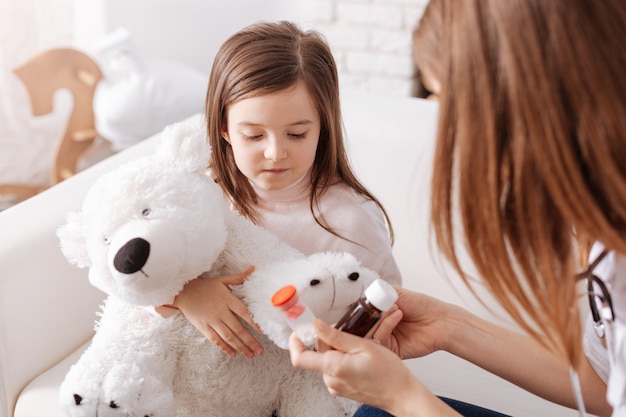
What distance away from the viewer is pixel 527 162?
24.6 inches


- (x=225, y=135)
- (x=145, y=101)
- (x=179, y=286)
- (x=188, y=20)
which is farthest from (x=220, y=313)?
(x=188, y=20)

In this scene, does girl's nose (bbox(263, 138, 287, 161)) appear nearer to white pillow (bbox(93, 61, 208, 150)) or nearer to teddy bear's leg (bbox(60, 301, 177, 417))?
teddy bear's leg (bbox(60, 301, 177, 417))

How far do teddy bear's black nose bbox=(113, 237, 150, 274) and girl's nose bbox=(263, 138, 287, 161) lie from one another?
0.24 m

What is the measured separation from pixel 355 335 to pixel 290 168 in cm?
30

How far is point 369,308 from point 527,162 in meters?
0.25

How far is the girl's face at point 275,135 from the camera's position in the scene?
98 cm

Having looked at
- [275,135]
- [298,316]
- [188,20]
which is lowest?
[188,20]

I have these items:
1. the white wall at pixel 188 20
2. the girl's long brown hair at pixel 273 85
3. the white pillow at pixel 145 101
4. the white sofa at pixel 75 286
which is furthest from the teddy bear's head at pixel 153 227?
the white wall at pixel 188 20

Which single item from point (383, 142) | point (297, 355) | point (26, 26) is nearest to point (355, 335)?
A: point (297, 355)

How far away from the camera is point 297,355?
30.8 inches

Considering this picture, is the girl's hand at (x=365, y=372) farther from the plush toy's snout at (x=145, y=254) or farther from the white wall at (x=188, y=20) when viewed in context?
the white wall at (x=188, y=20)

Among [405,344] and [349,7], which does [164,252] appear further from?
[349,7]

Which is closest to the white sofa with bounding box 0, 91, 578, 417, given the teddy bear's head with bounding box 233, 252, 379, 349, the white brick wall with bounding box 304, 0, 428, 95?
the teddy bear's head with bounding box 233, 252, 379, 349

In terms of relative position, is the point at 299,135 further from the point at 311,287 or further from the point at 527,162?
the point at 527,162
